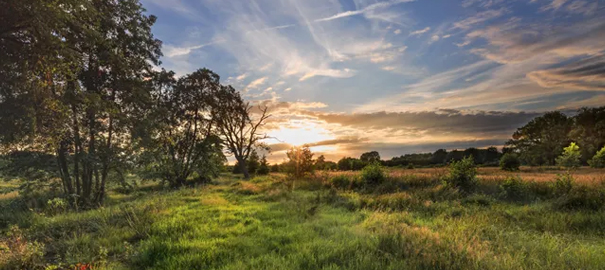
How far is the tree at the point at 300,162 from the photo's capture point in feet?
83.4

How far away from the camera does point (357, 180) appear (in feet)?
60.0

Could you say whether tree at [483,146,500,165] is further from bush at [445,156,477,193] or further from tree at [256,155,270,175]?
bush at [445,156,477,193]

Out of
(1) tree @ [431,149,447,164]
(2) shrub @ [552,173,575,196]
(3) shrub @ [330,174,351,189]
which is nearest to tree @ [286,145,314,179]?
(3) shrub @ [330,174,351,189]

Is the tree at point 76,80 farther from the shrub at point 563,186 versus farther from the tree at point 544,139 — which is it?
the tree at point 544,139

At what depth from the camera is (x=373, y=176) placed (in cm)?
1778

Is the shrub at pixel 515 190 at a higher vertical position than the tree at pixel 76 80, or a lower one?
lower

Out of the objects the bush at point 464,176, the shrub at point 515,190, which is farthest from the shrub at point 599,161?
the bush at point 464,176

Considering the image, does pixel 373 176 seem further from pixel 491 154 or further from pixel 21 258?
pixel 491 154

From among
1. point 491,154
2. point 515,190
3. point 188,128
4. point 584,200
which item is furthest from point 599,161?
point 188,128

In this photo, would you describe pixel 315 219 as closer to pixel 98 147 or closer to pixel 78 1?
pixel 78 1

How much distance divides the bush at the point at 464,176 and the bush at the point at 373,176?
4136mm

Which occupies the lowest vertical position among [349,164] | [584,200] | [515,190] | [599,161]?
[599,161]

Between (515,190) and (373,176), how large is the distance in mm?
7407

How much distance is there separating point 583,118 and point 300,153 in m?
72.9
